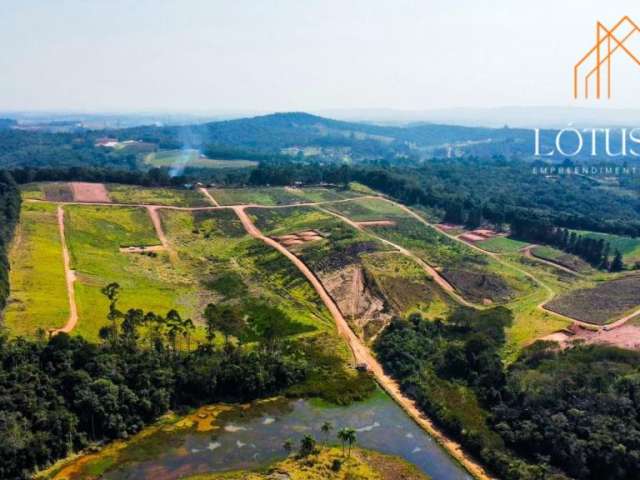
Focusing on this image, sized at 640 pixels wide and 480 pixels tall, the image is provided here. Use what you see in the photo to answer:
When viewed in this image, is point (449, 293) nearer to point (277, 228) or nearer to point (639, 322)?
point (639, 322)

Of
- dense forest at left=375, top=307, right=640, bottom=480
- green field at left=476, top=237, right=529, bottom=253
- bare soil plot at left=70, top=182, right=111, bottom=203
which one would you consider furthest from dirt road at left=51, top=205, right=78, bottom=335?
green field at left=476, top=237, right=529, bottom=253

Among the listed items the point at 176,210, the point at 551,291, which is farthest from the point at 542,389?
the point at 176,210

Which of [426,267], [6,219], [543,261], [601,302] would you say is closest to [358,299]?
[426,267]

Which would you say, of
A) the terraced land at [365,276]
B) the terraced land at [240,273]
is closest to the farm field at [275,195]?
the terraced land at [240,273]

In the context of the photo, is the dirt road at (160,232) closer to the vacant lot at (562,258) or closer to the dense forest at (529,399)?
the dense forest at (529,399)

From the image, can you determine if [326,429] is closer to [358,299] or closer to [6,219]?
[358,299]
